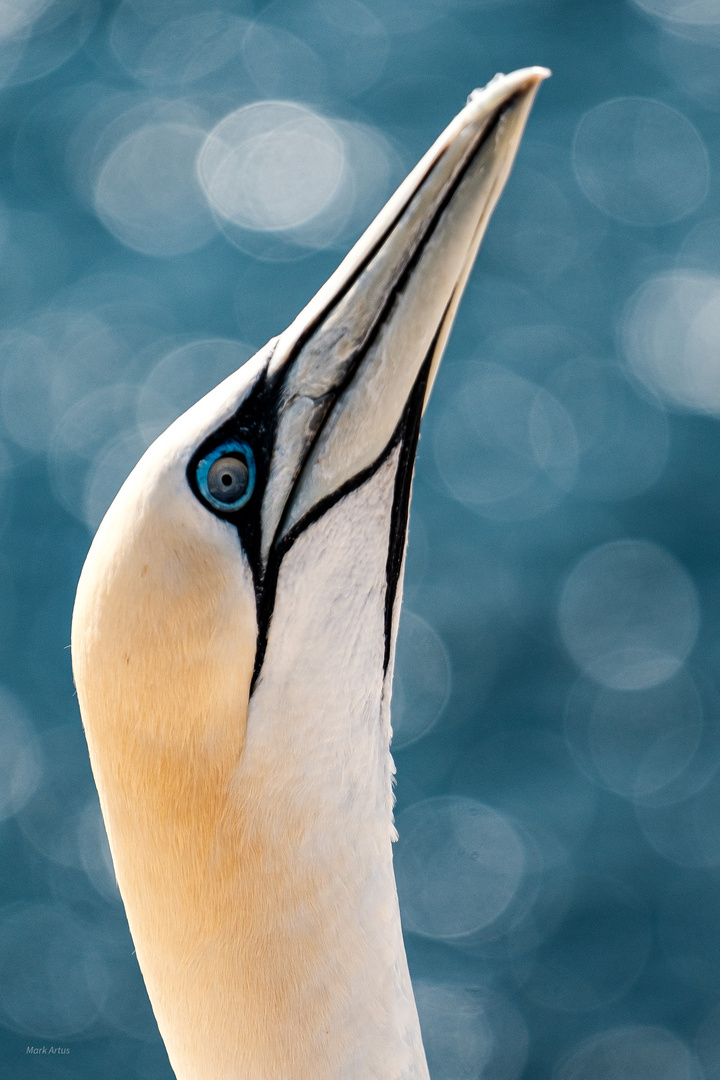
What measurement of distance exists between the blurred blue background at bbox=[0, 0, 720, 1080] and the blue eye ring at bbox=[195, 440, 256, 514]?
3597 mm

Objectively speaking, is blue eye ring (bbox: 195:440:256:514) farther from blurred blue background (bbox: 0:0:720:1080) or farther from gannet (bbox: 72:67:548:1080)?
blurred blue background (bbox: 0:0:720:1080)

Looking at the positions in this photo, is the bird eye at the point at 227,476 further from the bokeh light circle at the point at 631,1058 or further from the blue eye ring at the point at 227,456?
the bokeh light circle at the point at 631,1058

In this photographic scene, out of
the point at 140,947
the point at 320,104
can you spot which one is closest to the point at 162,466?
the point at 140,947

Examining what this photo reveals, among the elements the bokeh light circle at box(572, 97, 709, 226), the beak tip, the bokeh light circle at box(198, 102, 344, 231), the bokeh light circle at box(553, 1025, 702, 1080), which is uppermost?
the bokeh light circle at box(198, 102, 344, 231)

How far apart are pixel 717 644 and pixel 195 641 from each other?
436cm

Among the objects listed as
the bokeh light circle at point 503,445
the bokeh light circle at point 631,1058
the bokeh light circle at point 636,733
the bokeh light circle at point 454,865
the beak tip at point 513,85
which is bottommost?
the bokeh light circle at point 631,1058

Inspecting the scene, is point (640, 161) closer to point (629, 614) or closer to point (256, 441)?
point (629, 614)

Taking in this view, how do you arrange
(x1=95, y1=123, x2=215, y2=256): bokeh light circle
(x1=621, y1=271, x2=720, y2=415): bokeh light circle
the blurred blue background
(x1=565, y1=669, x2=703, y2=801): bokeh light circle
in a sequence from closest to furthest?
1. the blurred blue background
2. (x1=565, y1=669, x2=703, y2=801): bokeh light circle
3. (x1=621, y1=271, x2=720, y2=415): bokeh light circle
4. (x1=95, y1=123, x2=215, y2=256): bokeh light circle

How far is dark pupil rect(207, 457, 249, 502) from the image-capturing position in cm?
195

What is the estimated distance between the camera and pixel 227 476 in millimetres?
1965

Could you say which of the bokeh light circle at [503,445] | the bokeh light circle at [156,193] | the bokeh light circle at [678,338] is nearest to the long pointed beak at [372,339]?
the bokeh light circle at [503,445]

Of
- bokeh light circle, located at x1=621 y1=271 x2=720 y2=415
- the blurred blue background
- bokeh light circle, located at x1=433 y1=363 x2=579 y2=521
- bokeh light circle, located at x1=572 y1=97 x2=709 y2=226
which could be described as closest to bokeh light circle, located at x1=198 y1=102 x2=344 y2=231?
the blurred blue background

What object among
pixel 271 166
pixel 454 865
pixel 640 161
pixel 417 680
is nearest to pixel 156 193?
pixel 271 166

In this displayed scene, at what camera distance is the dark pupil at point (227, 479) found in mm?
1946
